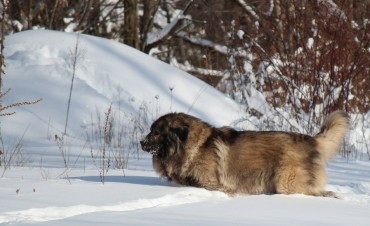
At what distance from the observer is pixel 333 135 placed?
22.2 feet

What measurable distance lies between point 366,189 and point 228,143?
157 centimetres

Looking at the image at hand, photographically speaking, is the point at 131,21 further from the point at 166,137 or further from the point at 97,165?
the point at 166,137

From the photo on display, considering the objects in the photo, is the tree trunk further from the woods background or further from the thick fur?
the thick fur

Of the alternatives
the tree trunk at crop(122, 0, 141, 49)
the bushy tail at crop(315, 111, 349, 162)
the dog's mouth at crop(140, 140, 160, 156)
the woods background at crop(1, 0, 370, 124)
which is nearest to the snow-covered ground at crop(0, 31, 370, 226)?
the dog's mouth at crop(140, 140, 160, 156)

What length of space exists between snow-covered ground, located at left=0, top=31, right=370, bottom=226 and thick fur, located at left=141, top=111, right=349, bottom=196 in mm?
207

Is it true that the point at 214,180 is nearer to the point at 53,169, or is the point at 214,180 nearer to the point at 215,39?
the point at 53,169

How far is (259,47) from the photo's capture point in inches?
553

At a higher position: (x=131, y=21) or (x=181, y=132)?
(x=131, y=21)

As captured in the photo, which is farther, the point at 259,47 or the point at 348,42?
the point at 259,47

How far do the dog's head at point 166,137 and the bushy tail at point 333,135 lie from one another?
129 centimetres

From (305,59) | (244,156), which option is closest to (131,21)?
(305,59)

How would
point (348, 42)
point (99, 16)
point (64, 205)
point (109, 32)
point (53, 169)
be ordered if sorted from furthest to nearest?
point (109, 32)
point (99, 16)
point (348, 42)
point (53, 169)
point (64, 205)

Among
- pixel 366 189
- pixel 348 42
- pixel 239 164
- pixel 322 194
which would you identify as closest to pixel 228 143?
pixel 239 164

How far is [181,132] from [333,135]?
1435mm
